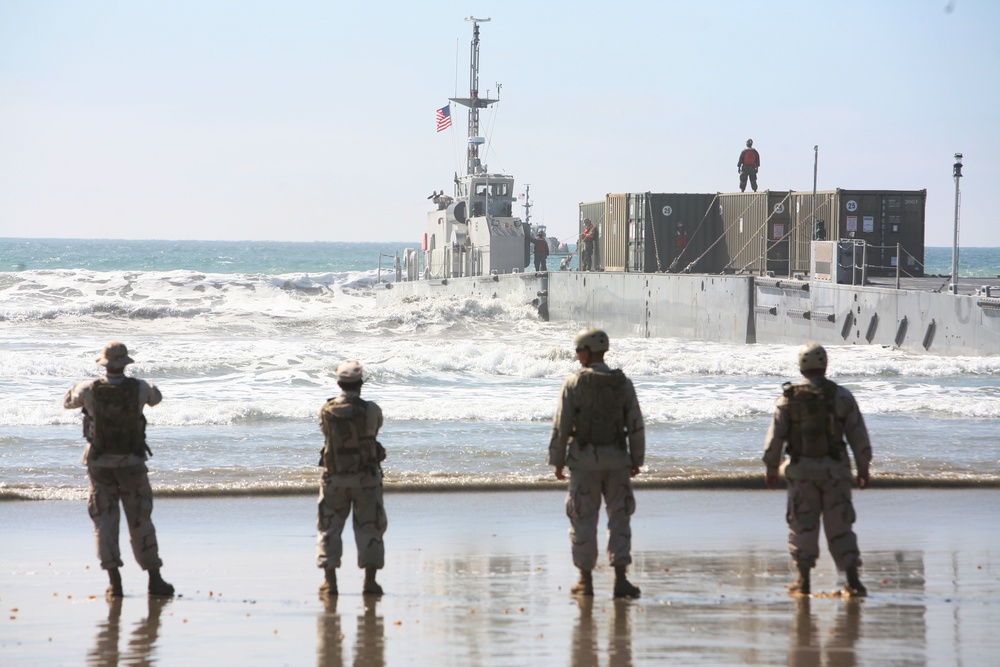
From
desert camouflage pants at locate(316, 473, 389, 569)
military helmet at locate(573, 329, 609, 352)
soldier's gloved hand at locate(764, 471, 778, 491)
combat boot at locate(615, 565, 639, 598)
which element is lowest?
combat boot at locate(615, 565, 639, 598)

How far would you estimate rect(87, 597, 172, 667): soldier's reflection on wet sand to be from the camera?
5.07 metres

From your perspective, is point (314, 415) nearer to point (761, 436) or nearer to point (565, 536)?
point (761, 436)

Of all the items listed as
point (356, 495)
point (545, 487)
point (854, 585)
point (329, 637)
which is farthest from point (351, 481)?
point (545, 487)

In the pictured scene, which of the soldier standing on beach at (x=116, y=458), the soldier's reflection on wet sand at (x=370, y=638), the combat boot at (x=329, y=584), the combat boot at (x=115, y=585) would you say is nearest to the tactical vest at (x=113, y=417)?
the soldier standing on beach at (x=116, y=458)

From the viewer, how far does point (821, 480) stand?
6105 mm

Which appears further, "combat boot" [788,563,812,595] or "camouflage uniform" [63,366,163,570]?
"camouflage uniform" [63,366,163,570]

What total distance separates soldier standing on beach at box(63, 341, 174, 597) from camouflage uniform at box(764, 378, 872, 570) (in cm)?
305

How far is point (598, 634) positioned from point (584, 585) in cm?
82

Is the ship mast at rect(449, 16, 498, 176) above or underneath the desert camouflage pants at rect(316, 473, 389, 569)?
above

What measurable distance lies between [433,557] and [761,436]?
6808mm

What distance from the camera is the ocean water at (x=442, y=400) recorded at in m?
11.1

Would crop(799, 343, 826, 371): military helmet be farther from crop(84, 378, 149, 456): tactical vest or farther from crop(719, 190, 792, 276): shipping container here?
crop(719, 190, 792, 276): shipping container

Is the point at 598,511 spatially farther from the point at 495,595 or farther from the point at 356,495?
the point at 356,495

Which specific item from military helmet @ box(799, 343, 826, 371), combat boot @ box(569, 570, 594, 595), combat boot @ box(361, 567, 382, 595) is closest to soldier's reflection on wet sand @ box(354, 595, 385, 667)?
combat boot @ box(361, 567, 382, 595)
